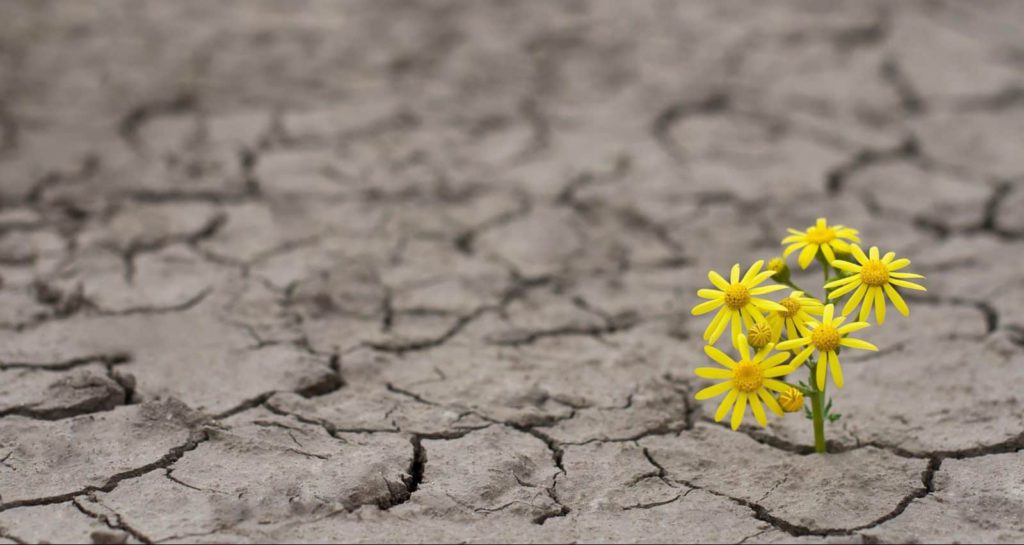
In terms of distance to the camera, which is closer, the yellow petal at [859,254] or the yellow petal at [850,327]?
the yellow petal at [850,327]

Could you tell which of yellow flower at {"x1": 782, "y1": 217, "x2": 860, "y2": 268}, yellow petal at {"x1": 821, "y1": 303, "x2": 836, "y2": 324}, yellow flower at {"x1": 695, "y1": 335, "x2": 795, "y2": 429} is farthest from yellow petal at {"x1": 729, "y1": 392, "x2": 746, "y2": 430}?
yellow flower at {"x1": 782, "y1": 217, "x2": 860, "y2": 268}

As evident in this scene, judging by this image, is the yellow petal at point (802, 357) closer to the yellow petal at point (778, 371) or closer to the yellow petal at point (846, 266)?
the yellow petal at point (778, 371)

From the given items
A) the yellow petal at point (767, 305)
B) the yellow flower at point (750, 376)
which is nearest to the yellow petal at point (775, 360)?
the yellow flower at point (750, 376)

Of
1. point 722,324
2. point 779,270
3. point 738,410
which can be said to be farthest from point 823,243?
point 738,410

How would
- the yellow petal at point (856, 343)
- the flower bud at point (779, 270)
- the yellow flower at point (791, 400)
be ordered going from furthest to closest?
the flower bud at point (779, 270), the yellow flower at point (791, 400), the yellow petal at point (856, 343)

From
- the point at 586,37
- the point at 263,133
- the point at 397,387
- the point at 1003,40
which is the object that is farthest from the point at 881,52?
the point at 397,387

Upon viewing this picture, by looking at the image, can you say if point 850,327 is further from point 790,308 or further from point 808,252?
point 808,252

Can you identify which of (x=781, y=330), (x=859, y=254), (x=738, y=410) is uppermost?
(x=859, y=254)
